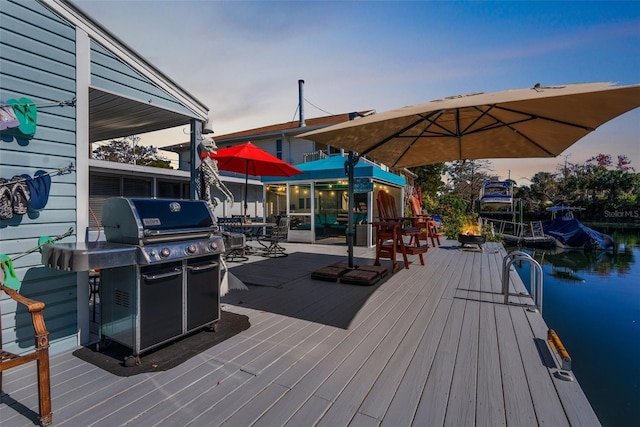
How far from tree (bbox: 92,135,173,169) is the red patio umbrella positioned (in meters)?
21.9

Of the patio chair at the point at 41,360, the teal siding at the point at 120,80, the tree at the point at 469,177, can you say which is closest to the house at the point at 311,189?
the teal siding at the point at 120,80

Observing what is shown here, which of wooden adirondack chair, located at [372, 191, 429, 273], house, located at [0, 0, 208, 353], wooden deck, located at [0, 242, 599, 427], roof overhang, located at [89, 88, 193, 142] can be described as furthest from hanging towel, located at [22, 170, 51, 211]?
wooden adirondack chair, located at [372, 191, 429, 273]

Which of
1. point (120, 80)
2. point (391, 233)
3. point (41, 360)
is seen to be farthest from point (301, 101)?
point (41, 360)

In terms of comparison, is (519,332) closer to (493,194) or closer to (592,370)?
(592,370)

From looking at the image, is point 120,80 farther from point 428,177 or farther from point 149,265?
point 428,177

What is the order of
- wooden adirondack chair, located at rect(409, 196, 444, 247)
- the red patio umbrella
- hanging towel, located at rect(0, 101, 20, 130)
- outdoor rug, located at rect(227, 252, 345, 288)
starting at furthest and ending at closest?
wooden adirondack chair, located at rect(409, 196, 444, 247) < the red patio umbrella < outdoor rug, located at rect(227, 252, 345, 288) < hanging towel, located at rect(0, 101, 20, 130)

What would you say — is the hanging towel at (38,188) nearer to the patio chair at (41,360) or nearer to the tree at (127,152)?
the patio chair at (41,360)

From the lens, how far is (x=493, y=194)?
68.3 ft

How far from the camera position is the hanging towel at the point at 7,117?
205cm

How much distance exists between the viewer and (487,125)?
439 cm

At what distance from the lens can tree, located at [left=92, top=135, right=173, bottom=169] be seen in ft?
83.0

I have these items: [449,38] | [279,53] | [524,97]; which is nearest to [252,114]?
[279,53]

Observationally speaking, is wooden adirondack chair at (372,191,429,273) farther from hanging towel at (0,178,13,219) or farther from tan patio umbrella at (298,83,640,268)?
hanging towel at (0,178,13,219)

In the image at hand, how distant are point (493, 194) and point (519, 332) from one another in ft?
68.8
